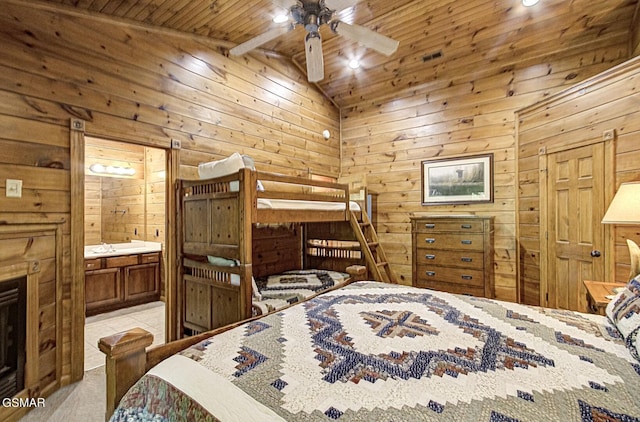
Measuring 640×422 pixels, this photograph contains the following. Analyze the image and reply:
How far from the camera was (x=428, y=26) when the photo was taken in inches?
142

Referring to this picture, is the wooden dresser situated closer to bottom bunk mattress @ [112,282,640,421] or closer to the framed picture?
the framed picture

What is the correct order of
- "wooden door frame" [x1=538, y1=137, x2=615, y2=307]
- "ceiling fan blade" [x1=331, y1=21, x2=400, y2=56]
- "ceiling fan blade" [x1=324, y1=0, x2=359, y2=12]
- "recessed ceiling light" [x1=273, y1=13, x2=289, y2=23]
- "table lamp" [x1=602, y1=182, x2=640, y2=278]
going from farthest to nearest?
"recessed ceiling light" [x1=273, y1=13, x2=289, y2=23] → "wooden door frame" [x1=538, y1=137, x2=615, y2=307] → "ceiling fan blade" [x1=331, y1=21, x2=400, y2=56] → "ceiling fan blade" [x1=324, y1=0, x2=359, y2=12] → "table lamp" [x1=602, y1=182, x2=640, y2=278]

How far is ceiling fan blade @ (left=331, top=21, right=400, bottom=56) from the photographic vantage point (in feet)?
7.47

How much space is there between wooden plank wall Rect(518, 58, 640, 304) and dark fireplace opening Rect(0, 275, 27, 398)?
467 cm

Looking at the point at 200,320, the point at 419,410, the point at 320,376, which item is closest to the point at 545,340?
the point at 419,410

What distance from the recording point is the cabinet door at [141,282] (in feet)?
14.0

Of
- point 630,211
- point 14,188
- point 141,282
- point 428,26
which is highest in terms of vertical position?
point 428,26

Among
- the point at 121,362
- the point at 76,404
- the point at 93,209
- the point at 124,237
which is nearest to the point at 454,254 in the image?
the point at 121,362

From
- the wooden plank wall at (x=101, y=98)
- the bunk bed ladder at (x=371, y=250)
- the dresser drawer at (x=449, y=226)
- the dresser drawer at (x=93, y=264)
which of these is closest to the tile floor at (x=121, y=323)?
the dresser drawer at (x=93, y=264)

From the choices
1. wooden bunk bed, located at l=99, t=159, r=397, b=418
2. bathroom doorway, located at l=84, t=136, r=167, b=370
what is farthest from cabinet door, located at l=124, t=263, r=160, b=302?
wooden bunk bed, located at l=99, t=159, r=397, b=418

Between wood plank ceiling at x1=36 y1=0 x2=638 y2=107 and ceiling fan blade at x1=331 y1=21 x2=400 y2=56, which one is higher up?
wood plank ceiling at x1=36 y1=0 x2=638 y2=107

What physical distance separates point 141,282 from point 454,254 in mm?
4312

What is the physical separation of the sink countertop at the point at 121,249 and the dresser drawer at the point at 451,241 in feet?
12.4

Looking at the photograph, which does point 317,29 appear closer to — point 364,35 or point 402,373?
point 364,35
